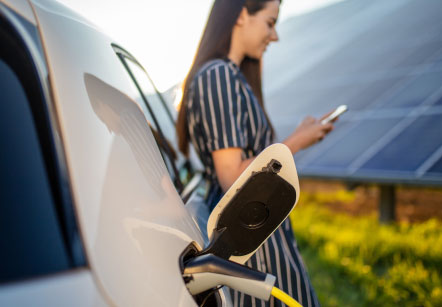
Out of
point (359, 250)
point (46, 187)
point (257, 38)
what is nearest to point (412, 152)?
point (359, 250)

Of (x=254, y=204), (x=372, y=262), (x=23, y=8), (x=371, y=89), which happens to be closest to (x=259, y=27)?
(x=254, y=204)

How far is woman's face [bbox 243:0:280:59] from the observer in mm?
1719

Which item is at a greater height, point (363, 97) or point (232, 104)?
point (232, 104)

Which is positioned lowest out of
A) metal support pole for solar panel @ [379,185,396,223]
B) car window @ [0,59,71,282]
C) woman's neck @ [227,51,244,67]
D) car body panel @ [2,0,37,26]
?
metal support pole for solar panel @ [379,185,396,223]

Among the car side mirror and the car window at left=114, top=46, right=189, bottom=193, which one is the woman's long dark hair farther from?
the car side mirror

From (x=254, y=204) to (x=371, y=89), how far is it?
4.76m

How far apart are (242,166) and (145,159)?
569mm

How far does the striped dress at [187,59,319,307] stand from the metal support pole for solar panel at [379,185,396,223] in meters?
3.37

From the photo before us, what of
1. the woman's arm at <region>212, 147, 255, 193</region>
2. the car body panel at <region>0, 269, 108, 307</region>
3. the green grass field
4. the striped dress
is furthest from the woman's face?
the green grass field

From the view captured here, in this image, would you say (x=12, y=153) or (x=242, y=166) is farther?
(x=242, y=166)

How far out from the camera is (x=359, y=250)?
3.73 meters

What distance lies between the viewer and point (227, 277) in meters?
0.77

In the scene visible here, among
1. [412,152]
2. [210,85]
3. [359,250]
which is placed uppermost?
[210,85]

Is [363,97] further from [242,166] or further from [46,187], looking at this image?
[46,187]
